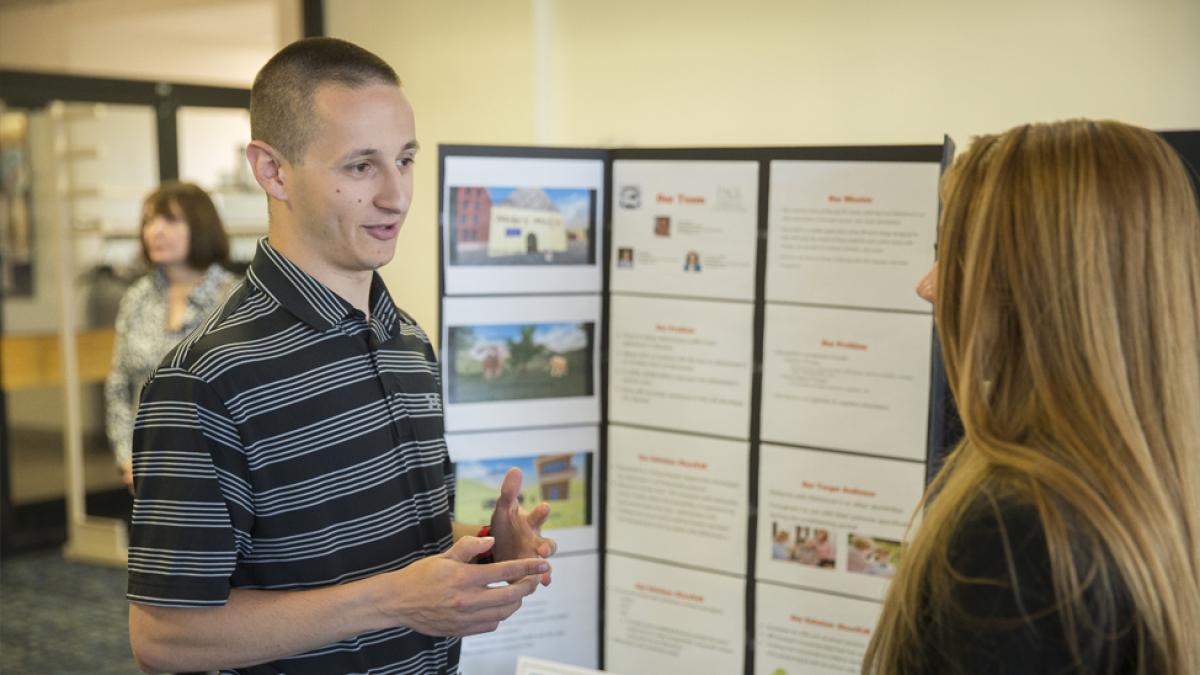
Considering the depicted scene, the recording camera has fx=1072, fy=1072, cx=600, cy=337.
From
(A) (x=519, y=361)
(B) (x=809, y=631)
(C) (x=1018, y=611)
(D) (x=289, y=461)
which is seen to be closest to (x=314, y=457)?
(D) (x=289, y=461)

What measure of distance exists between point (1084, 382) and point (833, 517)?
1674mm

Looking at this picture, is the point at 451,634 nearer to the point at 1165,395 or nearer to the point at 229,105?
the point at 1165,395

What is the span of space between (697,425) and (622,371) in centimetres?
26

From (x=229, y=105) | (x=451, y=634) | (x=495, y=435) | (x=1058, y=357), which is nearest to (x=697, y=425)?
(x=495, y=435)

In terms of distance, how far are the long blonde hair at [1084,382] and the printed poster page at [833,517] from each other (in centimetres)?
151

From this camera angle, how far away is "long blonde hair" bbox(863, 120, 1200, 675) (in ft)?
3.32

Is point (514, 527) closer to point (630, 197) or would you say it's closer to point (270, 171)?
point (270, 171)

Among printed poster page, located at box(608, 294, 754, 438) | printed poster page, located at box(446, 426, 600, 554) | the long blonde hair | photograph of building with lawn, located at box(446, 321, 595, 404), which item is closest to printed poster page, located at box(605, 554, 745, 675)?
printed poster page, located at box(446, 426, 600, 554)

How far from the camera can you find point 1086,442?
3.42ft

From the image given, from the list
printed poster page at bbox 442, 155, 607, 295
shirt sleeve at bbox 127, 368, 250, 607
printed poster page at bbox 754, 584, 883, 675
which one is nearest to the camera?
shirt sleeve at bbox 127, 368, 250, 607

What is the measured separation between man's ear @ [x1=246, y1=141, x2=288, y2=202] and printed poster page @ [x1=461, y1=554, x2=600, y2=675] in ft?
5.41

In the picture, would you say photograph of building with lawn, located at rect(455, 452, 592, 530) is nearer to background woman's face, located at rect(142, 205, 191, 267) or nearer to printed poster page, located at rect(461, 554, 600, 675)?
printed poster page, located at rect(461, 554, 600, 675)

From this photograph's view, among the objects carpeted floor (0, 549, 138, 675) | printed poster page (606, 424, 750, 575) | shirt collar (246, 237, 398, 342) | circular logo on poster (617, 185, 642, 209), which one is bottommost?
carpeted floor (0, 549, 138, 675)

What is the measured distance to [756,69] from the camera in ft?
11.1
